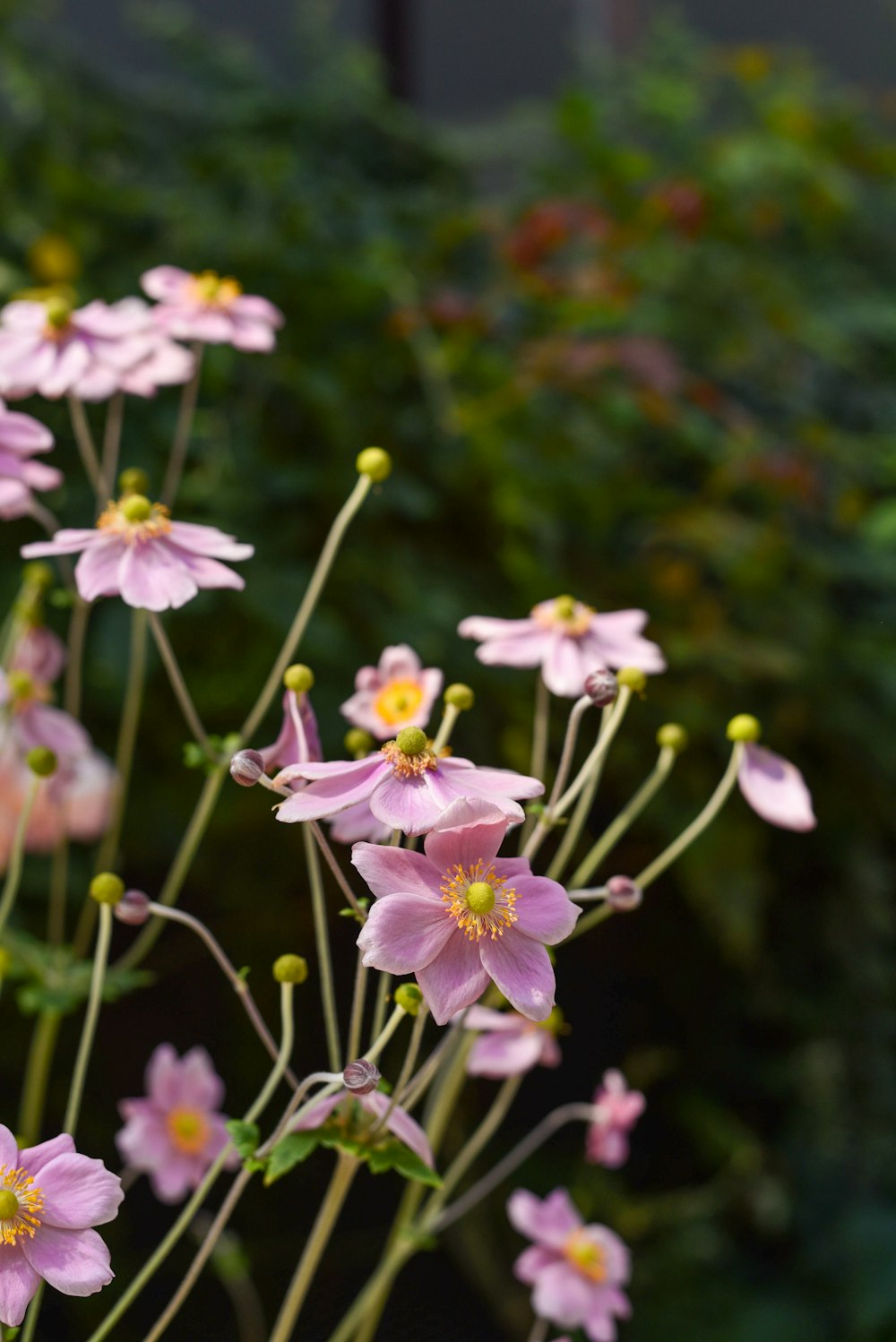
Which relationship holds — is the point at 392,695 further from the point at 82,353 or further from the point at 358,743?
the point at 82,353

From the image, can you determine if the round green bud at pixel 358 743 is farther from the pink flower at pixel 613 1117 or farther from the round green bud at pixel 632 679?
the pink flower at pixel 613 1117

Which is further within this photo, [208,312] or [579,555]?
[579,555]

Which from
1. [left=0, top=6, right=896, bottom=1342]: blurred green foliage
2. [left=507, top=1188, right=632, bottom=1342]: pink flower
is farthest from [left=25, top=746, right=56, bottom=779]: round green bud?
[left=0, top=6, right=896, bottom=1342]: blurred green foliage

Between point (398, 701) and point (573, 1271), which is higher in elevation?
point (398, 701)

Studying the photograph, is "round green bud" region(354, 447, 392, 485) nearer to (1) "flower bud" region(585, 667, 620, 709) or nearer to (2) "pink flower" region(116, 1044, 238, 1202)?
(1) "flower bud" region(585, 667, 620, 709)

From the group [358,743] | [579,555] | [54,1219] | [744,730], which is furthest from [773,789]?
[579,555]

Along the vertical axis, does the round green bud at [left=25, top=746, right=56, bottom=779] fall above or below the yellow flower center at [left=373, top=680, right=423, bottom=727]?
below

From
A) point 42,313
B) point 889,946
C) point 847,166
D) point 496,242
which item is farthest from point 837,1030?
point 847,166
